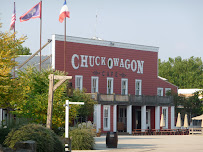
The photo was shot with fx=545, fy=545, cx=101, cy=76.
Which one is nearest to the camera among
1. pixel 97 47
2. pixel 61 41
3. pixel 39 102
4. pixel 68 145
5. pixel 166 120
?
pixel 68 145

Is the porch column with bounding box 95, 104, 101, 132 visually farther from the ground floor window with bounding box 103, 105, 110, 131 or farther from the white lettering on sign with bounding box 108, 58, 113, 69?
the white lettering on sign with bounding box 108, 58, 113, 69

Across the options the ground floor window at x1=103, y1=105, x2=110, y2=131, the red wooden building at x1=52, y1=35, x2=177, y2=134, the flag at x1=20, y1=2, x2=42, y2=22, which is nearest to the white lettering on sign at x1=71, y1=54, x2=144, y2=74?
the red wooden building at x1=52, y1=35, x2=177, y2=134

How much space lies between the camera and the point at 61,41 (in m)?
51.3

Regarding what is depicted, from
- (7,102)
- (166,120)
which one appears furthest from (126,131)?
(7,102)

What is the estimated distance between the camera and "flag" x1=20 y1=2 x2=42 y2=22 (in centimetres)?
4256

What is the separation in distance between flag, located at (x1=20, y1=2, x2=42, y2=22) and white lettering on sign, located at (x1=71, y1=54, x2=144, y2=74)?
9.71 metres

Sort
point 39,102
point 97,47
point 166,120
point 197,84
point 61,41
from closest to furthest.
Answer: point 39,102 < point 61,41 < point 97,47 < point 166,120 < point 197,84

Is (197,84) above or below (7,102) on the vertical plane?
above

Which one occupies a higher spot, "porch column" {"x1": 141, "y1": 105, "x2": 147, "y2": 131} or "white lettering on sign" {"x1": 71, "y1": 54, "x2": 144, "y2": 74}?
"white lettering on sign" {"x1": 71, "y1": 54, "x2": 144, "y2": 74}

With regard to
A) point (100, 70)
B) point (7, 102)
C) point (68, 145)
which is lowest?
point (68, 145)

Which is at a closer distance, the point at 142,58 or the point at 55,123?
the point at 55,123

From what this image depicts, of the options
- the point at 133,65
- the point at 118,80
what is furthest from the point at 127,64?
the point at 118,80

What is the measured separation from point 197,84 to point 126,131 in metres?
53.5

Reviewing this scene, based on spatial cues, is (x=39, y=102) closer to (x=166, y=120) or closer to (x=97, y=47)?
(x=97, y=47)
